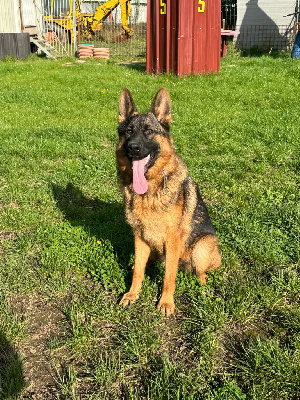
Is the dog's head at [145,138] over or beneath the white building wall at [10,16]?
beneath

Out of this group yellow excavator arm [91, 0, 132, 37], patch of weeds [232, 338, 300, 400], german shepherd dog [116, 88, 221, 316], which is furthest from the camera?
yellow excavator arm [91, 0, 132, 37]

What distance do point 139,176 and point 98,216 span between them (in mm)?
1895

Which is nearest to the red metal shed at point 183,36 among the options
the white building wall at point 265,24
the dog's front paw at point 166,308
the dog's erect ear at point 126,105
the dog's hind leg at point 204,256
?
the dog's erect ear at point 126,105

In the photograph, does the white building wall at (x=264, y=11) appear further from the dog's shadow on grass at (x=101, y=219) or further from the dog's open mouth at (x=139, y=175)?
the dog's open mouth at (x=139, y=175)

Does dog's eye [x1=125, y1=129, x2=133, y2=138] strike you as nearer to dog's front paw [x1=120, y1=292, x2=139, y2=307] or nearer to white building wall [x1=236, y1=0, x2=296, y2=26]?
dog's front paw [x1=120, y1=292, x2=139, y2=307]

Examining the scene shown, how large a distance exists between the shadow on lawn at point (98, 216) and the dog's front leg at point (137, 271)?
555 mm

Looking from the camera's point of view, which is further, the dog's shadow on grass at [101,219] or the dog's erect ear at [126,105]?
the dog's shadow on grass at [101,219]

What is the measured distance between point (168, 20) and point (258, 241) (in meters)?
10.7

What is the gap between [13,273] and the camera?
371 centimetres

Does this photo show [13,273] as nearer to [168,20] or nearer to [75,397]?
→ [75,397]

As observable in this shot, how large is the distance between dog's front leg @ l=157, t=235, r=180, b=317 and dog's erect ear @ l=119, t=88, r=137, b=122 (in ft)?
3.73

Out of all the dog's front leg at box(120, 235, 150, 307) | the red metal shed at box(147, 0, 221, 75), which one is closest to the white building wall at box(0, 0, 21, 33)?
the red metal shed at box(147, 0, 221, 75)

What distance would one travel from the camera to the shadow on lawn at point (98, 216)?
4250mm

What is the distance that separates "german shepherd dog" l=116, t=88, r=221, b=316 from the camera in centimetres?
313
